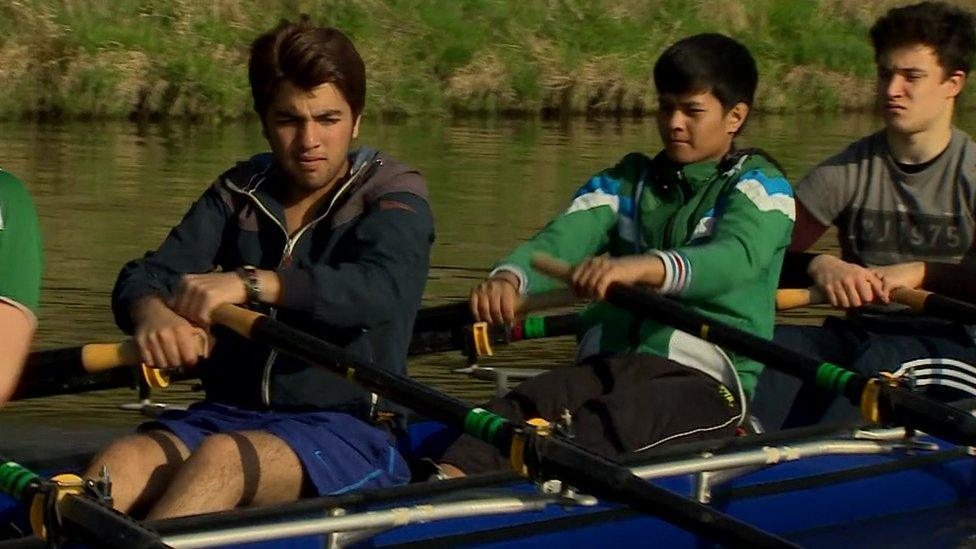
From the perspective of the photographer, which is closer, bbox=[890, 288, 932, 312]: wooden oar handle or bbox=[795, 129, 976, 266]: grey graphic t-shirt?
bbox=[890, 288, 932, 312]: wooden oar handle

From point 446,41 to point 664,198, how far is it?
1548 cm

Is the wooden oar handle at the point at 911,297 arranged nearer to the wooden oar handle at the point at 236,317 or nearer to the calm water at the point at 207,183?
the wooden oar handle at the point at 236,317

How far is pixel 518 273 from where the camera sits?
520cm

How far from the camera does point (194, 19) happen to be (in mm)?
18750

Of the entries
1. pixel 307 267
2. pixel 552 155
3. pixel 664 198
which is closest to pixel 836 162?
pixel 664 198

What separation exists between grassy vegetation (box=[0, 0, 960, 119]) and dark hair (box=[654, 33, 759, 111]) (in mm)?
12443

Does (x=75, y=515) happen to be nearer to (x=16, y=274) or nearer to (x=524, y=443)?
(x=16, y=274)

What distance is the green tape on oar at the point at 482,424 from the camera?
4281 millimetres

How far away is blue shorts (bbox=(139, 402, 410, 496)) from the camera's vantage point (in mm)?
4316

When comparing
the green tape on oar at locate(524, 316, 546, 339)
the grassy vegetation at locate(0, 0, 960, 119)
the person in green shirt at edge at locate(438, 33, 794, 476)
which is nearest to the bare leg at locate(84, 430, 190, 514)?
the person in green shirt at edge at locate(438, 33, 794, 476)

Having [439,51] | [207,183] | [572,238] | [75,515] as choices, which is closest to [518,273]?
[572,238]

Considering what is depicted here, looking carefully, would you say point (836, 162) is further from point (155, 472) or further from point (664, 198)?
point (155, 472)

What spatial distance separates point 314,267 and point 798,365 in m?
1.35

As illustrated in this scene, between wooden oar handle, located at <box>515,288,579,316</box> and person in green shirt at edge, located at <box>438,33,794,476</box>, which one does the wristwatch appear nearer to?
person in green shirt at edge, located at <box>438,33,794,476</box>
